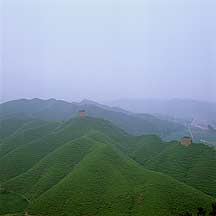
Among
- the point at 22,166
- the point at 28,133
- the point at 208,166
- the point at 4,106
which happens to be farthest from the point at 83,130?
the point at 4,106

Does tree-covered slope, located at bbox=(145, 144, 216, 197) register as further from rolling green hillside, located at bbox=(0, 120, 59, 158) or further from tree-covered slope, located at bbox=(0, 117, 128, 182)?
rolling green hillside, located at bbox=(0, 120, 59, 158)

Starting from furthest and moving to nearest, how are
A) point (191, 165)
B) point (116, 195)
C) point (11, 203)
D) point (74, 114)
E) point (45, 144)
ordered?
point (74, 114) → point (45, 144) → point (191, 165) → point (11, 203) → point (116, 195)

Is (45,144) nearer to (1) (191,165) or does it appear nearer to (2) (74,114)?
(1) (191,165)

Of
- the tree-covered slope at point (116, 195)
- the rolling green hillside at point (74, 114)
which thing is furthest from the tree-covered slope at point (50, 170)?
the rolling green hillside at point (74, 114)

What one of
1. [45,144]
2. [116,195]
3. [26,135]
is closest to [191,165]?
[116,195]

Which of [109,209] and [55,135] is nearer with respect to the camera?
[109,209]

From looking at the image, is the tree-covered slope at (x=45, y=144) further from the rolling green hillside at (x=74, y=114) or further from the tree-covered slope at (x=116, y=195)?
the rolling green hillside at (x=74, y=114)

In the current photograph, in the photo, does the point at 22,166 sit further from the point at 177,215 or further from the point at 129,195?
the point at 177,215

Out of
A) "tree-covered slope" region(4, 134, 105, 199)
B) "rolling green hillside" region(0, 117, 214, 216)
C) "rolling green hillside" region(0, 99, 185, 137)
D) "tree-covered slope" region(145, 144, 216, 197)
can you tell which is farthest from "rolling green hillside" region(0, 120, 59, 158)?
"rolling green hillside" region(0, 99, 185, 137)
